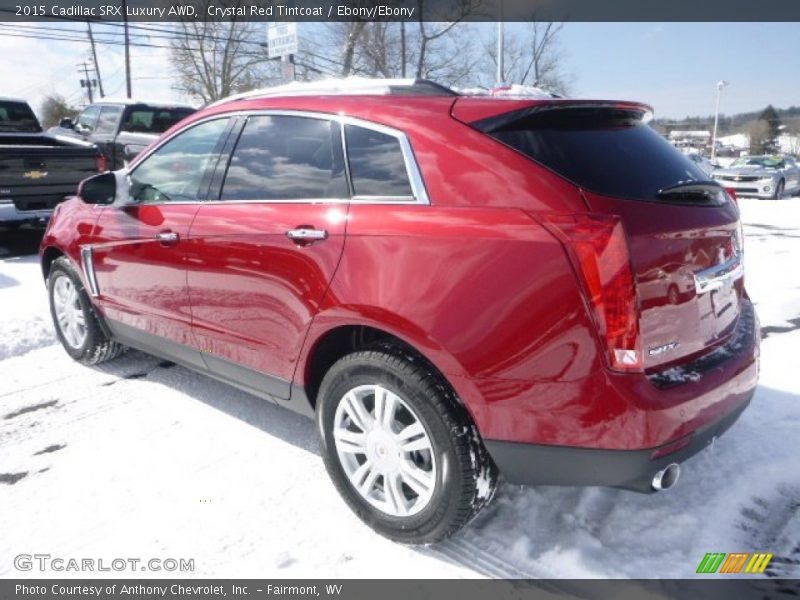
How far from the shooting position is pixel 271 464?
3.02m

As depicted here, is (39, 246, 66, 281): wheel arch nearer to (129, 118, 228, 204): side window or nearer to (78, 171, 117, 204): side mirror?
(78, 171, 117, 204): side mirror

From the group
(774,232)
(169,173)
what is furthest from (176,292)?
(774,232)

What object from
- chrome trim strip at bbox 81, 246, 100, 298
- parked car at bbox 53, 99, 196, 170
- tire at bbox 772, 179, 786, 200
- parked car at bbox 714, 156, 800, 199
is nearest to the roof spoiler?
chrome trim strip at bbox 81, 246, 100, 298

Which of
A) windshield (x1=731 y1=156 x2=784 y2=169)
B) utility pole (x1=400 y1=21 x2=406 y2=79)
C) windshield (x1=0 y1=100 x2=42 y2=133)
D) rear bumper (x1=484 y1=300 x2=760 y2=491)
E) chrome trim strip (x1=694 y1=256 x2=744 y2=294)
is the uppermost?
utility pole (x1=400 y1=21 x2=406 y2=79)

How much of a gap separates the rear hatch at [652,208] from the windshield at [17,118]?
10049 mm

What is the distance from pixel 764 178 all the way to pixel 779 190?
67cm

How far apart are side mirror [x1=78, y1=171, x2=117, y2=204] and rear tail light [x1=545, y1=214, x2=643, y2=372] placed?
287 centimetres

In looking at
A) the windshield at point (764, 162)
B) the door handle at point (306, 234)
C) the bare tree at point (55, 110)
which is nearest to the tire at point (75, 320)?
the door handle at point (306, 234)

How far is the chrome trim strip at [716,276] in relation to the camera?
2180mm

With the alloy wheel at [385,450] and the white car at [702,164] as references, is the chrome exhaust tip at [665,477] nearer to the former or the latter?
the alloy wheel at [385,450]

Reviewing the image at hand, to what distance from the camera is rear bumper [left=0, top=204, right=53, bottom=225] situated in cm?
777

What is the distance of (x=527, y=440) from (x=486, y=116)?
3.80ft

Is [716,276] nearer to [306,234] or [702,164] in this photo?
[306,234]

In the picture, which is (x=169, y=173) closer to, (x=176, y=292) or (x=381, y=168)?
(x=176, y=292)
